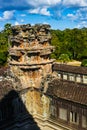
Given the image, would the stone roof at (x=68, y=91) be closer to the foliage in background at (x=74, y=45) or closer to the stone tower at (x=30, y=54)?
the stone tower at (x=30, y=54)

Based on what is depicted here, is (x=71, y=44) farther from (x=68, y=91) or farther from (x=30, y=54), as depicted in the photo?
(x=30, y=54)

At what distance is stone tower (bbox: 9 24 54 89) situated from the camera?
21.0 meters

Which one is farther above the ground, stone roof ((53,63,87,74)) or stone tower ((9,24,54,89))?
stone tower ((9,24,54,89))

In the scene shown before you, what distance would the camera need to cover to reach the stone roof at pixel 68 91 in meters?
20.5

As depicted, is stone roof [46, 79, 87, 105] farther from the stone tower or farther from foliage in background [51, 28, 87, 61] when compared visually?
foliage in background [51, 28, 87, 61]

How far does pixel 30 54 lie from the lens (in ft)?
69.8

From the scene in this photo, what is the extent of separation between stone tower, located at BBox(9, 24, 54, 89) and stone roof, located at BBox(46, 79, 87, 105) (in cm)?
93

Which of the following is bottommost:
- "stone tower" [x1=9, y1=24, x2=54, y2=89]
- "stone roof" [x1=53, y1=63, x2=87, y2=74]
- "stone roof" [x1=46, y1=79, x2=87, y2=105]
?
"stone roof" [x1=53, y1=63, x2=87, y2=74]

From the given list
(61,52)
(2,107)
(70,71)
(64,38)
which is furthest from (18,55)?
(64,38)

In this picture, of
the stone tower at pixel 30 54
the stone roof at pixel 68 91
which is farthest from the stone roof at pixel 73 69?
the stone tower at pixel 30 54

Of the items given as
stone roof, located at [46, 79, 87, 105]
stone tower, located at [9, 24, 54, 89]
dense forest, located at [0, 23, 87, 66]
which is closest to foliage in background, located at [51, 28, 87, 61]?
dense forest, located at [0, 23, 87, 66]

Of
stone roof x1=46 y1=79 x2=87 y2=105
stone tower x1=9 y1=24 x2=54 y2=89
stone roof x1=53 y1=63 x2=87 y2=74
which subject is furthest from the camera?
stone roof x1=53 y1=63 x2=87 y2=74

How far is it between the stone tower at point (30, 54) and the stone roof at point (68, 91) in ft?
3.04

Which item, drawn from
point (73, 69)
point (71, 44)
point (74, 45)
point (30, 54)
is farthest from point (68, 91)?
point (71, 44)
